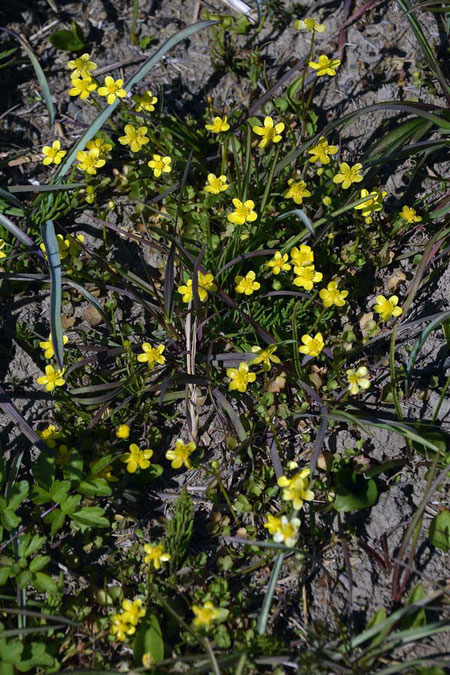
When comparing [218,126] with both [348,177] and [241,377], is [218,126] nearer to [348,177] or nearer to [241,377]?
[348,177]

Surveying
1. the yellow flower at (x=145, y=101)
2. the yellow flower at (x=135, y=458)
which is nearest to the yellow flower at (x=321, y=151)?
the yellow flower at (x=145, y=101)

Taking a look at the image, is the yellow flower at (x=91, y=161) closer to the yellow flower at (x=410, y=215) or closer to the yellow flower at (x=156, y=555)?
the yellow flower at (x=410, y=215)

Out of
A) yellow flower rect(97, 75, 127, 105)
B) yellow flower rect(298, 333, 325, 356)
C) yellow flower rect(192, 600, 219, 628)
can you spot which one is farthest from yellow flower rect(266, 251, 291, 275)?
yellow flower rect(192, 600, 219, 628)

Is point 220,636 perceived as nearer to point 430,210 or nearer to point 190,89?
point 430,210

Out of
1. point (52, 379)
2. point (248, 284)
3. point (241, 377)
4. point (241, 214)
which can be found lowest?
point (52, 379)

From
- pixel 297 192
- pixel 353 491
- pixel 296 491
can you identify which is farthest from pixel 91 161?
pixel 353 491

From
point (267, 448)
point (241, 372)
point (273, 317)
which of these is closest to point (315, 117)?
point (273, 317)
